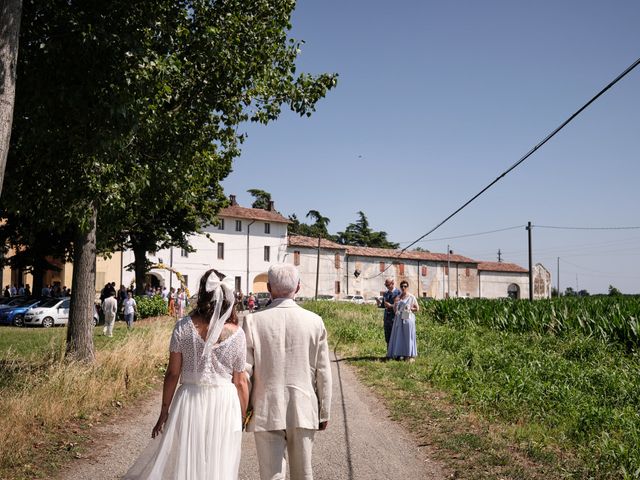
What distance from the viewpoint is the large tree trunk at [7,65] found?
18.5ft

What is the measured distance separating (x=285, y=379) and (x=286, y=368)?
3.1 inches

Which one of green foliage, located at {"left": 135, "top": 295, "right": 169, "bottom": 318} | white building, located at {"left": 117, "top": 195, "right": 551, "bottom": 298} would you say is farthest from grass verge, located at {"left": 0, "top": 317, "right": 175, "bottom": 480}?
white building, located at {"left": 117, "top": 195, "right": 551, "bottom": 298}

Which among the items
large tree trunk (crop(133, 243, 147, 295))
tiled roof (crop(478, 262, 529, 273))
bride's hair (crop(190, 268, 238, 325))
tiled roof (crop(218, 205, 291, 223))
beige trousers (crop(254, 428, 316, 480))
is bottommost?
beige trousers (crop(254, 428, 316, 480))

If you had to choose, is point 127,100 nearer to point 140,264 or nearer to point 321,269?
point 140,264

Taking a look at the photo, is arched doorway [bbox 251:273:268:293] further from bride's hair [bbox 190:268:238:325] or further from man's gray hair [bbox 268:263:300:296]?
man's gray hair [bbox 268:263:300:296]

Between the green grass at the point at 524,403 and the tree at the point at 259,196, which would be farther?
the tree at the point at 259,196

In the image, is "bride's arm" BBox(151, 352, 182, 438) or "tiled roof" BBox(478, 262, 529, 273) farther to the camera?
"tiled roof" BBox(478, 262, 529, 273)

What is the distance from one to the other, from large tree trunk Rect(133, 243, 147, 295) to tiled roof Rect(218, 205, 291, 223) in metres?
31.9

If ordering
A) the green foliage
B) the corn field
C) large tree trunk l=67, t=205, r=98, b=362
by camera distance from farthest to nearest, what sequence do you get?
the green foliage < the corn field < large tree trunk l=67, t=205, r=98, b=362

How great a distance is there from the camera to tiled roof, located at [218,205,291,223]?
221ft

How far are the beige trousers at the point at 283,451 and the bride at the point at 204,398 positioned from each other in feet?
1.35

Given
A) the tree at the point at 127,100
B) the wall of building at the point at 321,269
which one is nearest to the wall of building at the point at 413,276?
the wall of building at the point at 321,269

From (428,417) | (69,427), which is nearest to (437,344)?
(428,417)

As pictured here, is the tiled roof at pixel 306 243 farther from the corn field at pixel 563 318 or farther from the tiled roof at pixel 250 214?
the corn field at pixel 563 318
